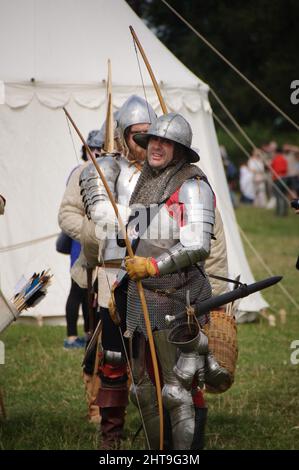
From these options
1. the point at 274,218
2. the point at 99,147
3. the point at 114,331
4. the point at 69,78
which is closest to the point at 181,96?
the point at 69,78

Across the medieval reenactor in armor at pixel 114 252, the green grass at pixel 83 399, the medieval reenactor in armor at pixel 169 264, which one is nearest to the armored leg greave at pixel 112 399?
the medieval reenactor in armor at pixel 114 252

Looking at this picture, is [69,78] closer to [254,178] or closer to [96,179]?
[96,179]

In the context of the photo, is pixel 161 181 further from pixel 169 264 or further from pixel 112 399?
pixel 112 399

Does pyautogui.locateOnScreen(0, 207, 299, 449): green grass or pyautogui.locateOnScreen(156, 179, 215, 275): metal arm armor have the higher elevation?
pyautogui.locateOnScreen(156, 179, 215, 275): metal arm armor

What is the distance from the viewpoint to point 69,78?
904cm

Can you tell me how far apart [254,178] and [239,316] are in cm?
1603

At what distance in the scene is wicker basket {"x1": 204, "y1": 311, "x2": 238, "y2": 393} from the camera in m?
5.06

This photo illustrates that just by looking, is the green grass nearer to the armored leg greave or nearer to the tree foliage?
the armored leg greave

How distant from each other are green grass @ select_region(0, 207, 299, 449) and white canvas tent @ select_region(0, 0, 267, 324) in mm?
739

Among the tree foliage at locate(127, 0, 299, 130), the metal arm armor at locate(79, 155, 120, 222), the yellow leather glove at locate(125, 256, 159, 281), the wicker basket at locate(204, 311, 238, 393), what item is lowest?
the wicker basket at locate(204, 311, 238, 393)

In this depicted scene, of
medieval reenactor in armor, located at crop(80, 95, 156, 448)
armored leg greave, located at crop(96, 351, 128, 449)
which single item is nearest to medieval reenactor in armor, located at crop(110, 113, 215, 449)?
medieval reenactor in armor, located at crop(80, 95, 156, 448)

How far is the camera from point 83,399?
6.63m

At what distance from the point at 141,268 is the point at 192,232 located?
0.30 m

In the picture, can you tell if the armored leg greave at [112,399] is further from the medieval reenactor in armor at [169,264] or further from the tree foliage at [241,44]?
the tree foliage at [241,44]
